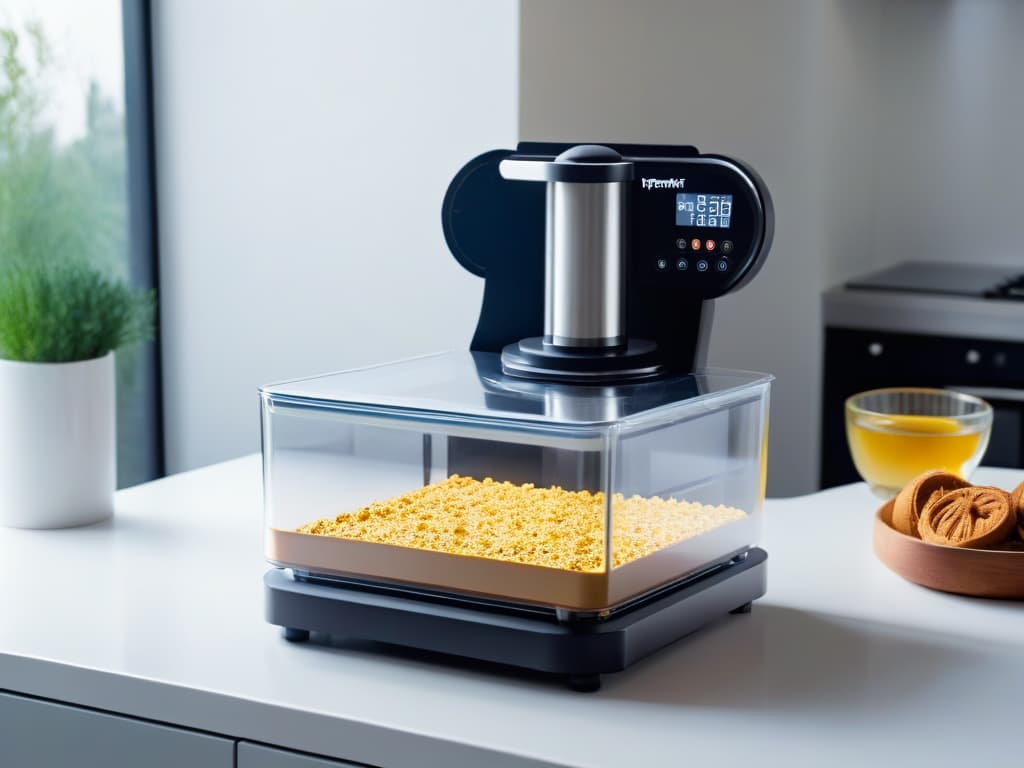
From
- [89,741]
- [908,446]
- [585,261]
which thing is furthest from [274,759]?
[908,446]

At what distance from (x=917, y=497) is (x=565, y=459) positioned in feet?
1.51

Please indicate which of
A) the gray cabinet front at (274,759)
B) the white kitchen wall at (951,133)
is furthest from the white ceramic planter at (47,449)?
the white kitchen wall at (951,133)

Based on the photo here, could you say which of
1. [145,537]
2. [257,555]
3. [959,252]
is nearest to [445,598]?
[257,555]

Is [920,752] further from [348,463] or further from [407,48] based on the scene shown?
[407,48]

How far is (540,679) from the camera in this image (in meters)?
1.01

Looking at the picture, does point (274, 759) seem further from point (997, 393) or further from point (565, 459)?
point (997, 393)

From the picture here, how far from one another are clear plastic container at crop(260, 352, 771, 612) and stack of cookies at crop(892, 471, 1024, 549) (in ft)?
0.63

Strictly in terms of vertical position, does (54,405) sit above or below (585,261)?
below

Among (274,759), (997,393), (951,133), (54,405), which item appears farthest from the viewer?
(951,133)

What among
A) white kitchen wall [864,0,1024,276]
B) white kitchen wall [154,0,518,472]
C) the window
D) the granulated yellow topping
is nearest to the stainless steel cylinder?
the granulated yellow topping

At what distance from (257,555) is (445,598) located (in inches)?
12.9

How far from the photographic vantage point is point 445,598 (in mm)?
1040

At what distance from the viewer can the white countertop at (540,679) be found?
2.94 feet

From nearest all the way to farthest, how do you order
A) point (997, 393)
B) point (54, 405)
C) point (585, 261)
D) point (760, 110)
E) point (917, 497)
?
1. point (585, 261)
2. point (917, 497)
3. point (54, 405)
4. point (997, 393)
5. point (760, 110)
